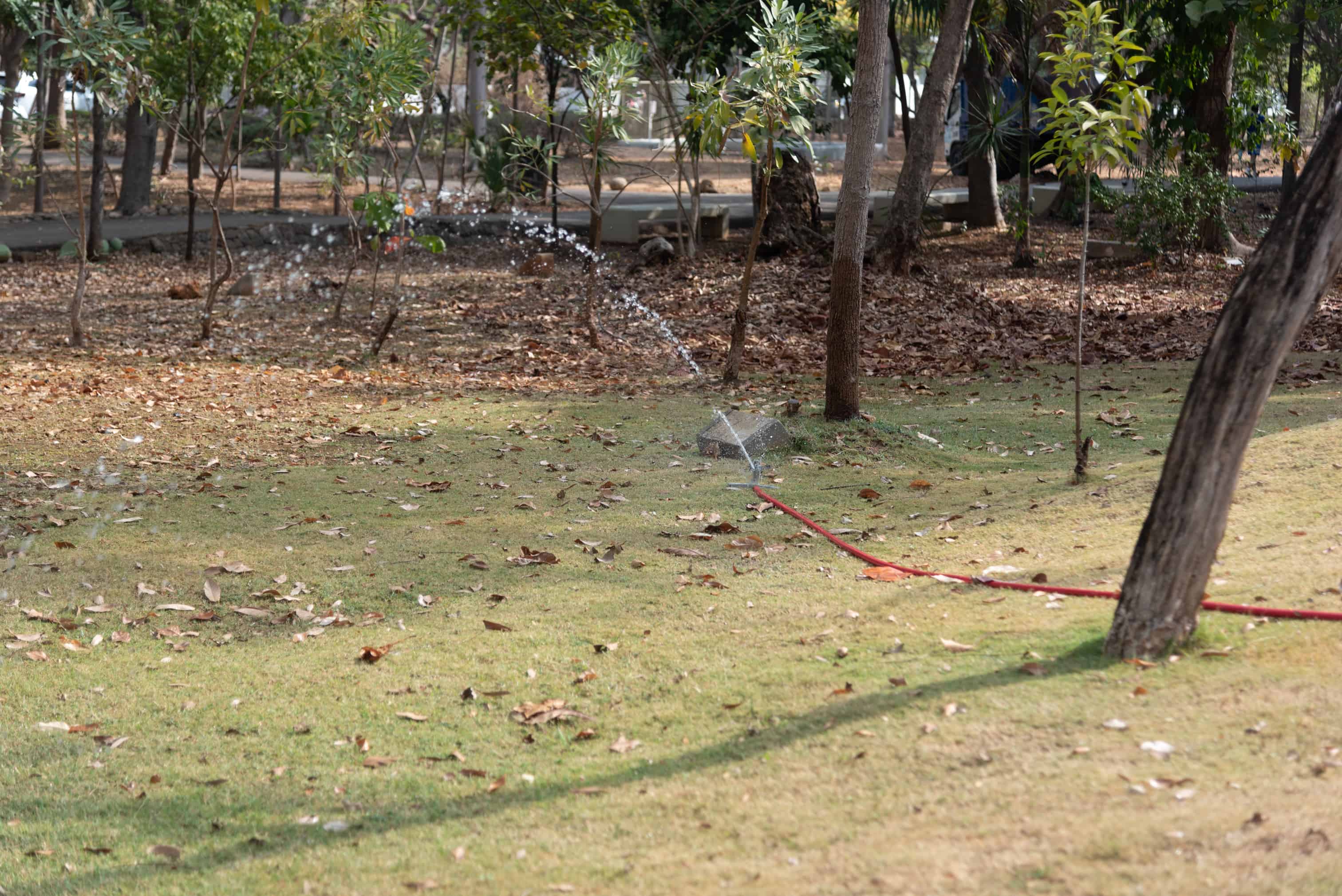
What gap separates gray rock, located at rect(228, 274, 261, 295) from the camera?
15.5 meters

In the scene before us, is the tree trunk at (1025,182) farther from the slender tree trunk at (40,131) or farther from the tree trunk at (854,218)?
the slender tree trunk at (40,131)

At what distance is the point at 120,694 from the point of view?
4.76 m

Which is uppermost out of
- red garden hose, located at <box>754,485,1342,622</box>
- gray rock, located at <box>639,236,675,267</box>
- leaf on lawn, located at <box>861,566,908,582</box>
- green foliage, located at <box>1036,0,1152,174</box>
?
green foliage, located at <box>1036,0,1152,174</box>

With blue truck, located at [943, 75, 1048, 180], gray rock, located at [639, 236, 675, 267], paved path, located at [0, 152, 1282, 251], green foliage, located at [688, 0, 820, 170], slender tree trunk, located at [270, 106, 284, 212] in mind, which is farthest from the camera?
slender tree trunk, located at [270, 106, 284, 212]

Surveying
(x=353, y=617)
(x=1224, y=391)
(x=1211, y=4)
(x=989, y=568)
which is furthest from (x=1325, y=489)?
(x=1211, y=4)

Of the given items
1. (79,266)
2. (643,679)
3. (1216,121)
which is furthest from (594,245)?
(1216,121)

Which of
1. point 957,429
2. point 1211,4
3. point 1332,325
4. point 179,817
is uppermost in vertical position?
point 1211,4

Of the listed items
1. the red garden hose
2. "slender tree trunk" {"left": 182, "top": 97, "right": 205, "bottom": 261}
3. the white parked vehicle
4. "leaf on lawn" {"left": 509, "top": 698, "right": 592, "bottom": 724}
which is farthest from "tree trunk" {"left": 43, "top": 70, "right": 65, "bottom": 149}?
"leaf on lawn" {"left": 509, "top": 698, "right": 592, "bottom": 724}

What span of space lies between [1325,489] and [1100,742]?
10.0 feet

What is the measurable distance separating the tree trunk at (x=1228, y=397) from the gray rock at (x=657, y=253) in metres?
13.6

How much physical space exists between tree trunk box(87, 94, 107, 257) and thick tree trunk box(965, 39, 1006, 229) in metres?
12.5

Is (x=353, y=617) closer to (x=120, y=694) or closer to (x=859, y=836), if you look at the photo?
(x=120, y=694)

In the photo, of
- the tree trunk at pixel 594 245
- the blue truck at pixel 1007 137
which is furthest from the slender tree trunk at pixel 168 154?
the blue truck at pixel 1007 137

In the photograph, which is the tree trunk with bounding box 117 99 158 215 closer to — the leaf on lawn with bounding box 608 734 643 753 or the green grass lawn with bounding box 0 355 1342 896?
the green grass lawn with bounding box 0 355 1342 896
